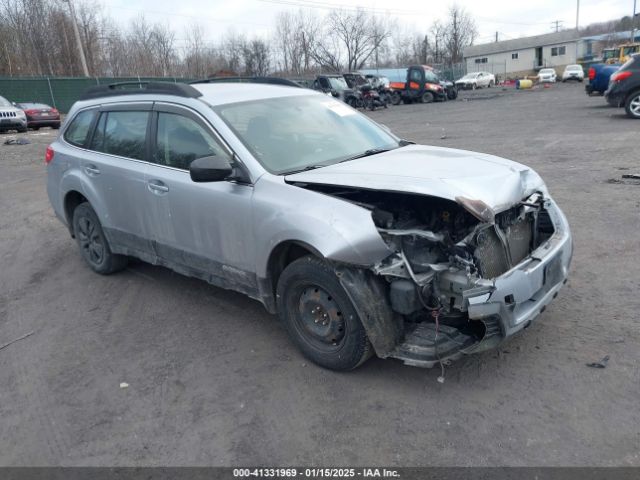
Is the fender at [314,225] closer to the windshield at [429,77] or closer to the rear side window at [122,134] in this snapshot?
the rear side window at [122,134]

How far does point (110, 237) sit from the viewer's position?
5.15 meters

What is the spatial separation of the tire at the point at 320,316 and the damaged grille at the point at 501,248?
0.84 m

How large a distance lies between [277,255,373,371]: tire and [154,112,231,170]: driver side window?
111 centimetres

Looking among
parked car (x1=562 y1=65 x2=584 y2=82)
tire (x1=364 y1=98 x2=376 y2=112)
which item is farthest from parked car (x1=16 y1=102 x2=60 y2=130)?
parked car (x1=562 y1=65 x2=584 y2=82)

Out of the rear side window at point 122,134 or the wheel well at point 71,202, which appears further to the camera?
the wheel well at point 71,202

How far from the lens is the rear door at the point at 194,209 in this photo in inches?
149

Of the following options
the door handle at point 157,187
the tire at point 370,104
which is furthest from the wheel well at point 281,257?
the tire at point 370,104

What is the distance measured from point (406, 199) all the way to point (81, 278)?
3.79 metres

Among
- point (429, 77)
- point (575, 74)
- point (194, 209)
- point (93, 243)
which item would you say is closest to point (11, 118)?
point (93, 243)

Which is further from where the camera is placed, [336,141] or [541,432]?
[336,141]

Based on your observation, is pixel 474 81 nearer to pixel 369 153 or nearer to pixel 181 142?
pixel 369 153

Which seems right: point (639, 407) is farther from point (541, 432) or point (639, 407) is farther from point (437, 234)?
point (437, 234)

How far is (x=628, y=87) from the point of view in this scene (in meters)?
14.4

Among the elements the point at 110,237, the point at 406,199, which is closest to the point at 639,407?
the point at 406,199
